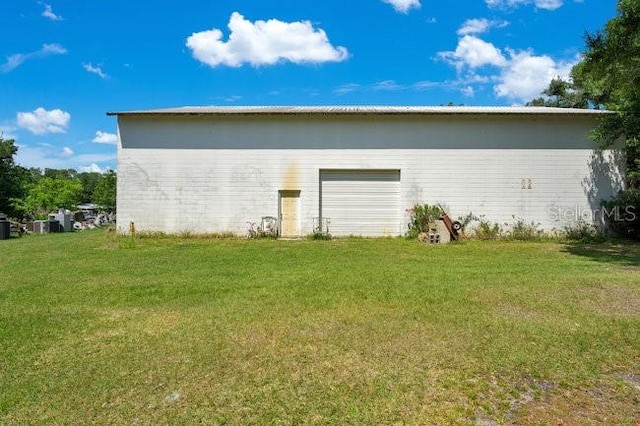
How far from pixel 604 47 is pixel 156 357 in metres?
13.6

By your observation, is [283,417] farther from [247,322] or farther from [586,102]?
[586,102]

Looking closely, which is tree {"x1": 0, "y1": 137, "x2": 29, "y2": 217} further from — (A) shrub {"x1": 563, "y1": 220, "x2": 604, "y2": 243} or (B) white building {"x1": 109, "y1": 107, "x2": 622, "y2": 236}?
(A) shrub {"x1": 563, "y1": 220, "x2": 604, "y2": 243}

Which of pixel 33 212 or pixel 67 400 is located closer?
pixel 67 400

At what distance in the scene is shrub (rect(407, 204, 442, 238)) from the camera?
15672 millimetres

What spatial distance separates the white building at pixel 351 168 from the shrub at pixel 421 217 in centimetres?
32

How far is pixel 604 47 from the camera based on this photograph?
12125 mm

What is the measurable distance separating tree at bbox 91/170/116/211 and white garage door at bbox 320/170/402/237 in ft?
135

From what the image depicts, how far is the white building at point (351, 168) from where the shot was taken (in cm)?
1625

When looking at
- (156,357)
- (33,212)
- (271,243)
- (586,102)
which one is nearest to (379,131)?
(271,243)

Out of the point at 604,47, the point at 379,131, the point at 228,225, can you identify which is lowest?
the point at 228,225

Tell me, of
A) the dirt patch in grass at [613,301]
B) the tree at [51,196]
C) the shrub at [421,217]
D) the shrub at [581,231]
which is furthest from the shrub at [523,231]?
the tree at [51,196]

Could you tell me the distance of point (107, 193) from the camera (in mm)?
53812

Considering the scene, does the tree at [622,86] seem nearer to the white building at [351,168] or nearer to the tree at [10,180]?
the white building at [351,168]

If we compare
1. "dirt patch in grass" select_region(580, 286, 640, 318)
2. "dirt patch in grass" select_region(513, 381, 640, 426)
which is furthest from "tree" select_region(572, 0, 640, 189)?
"dirt patch in grass" select_region(513, 381, 640, 426)
